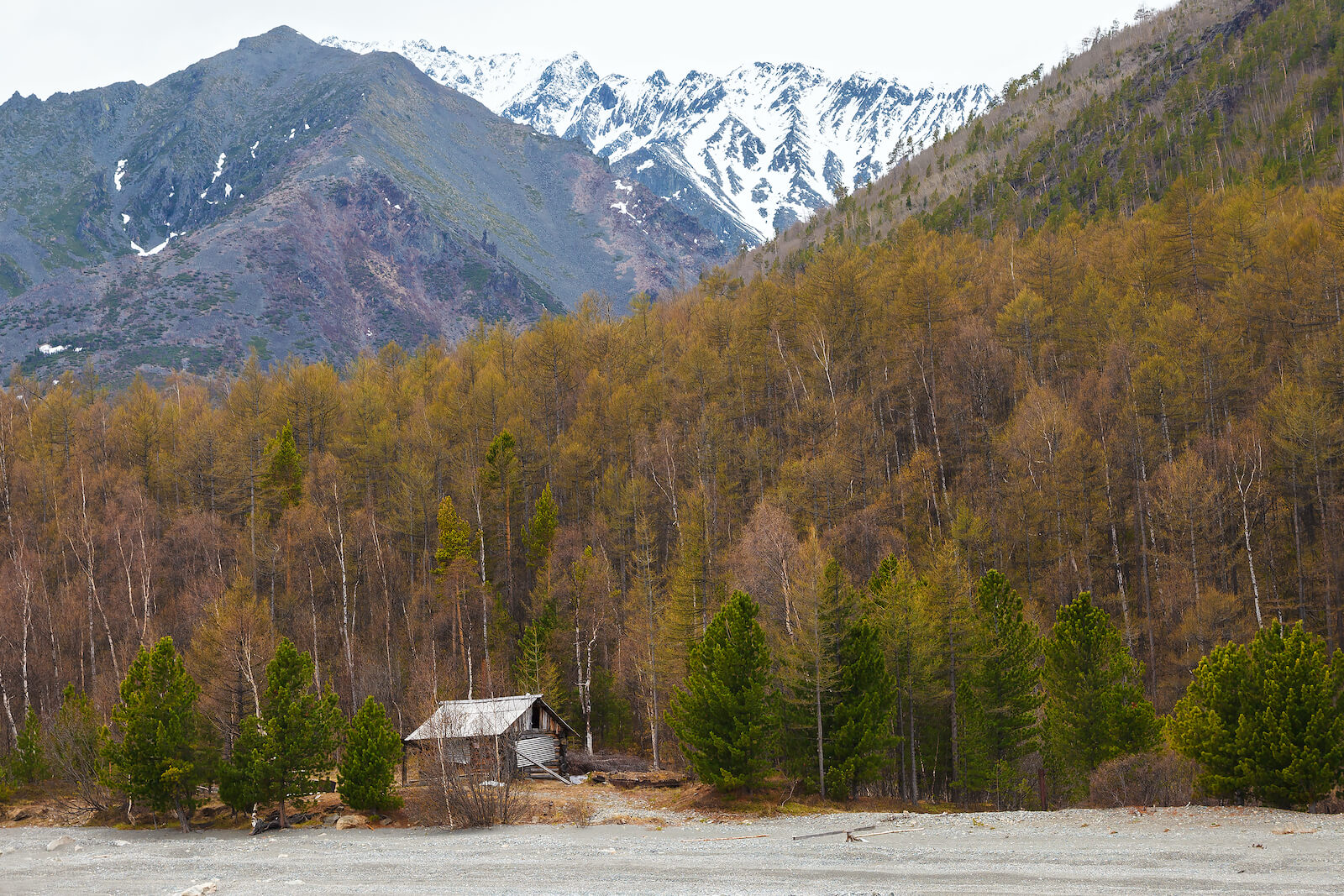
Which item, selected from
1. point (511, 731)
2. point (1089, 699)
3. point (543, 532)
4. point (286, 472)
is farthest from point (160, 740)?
point (1089, 699)

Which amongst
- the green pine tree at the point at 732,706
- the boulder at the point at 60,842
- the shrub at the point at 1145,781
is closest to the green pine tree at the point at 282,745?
the boulder at the point at 60,842

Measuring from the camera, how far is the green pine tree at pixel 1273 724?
72.8 feet

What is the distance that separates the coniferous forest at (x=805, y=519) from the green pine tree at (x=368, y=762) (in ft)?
14.6

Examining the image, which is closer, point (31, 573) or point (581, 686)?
point (581, 686)

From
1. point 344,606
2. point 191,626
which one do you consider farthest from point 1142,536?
point 191,626

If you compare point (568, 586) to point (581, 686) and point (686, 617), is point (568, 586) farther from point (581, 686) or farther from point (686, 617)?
point (686, 617)

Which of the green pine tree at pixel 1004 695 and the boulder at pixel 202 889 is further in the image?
the green pine tree at pixel 1004 695

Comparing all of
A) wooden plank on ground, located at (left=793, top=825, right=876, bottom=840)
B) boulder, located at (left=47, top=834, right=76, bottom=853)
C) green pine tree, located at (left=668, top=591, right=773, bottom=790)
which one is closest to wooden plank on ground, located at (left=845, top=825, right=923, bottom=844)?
wooden plank on ground, located at (left=793, top=825, right=876, bottom=840)

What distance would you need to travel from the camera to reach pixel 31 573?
5600 centimetres

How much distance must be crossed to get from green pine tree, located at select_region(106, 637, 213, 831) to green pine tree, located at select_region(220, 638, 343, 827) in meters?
1.66

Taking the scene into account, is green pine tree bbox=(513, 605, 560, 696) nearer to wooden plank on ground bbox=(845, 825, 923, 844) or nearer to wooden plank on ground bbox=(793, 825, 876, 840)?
wooden plank on ground bbox=(793, 825, 876, 840)

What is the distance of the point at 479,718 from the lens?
126ft

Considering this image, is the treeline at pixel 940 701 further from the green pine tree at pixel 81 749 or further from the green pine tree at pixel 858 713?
the green pine tree at pixel 81 749

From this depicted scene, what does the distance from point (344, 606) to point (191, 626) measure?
1077 centimetres
